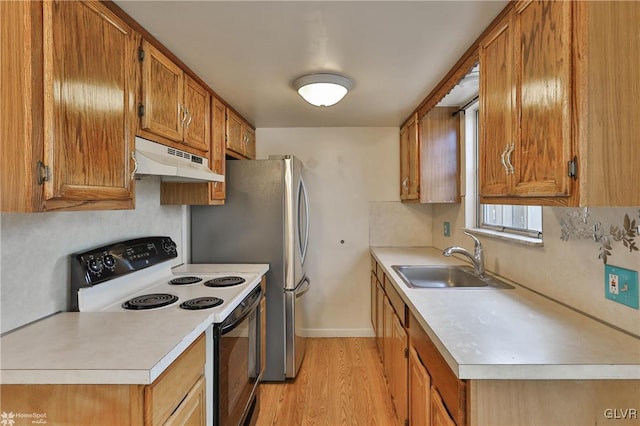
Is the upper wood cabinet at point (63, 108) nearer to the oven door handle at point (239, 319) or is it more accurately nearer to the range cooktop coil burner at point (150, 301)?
the range cooktop coil burner at point (150, 301)

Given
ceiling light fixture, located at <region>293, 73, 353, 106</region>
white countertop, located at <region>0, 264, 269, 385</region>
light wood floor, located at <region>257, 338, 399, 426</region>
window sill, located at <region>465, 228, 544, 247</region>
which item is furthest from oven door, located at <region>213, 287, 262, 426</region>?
window sill, located at <region>465, 228, 544, 247</region>

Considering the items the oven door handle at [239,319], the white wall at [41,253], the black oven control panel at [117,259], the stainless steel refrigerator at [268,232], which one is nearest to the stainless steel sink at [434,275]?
the stainless steel refrigerator at [268,232]

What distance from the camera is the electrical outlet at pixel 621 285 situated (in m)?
1.07

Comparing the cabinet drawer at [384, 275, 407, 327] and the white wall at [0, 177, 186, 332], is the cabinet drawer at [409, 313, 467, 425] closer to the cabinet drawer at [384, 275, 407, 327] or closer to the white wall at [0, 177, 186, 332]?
the cabinet drawer at [384, 275, 407, 327]

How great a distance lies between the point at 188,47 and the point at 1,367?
1476 millimetres

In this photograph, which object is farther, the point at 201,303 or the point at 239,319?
the point at 239,319

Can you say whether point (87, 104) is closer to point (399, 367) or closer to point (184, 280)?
point (184, 280)

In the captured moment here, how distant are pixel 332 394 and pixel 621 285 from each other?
1.92m

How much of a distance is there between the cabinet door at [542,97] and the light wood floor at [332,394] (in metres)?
1.77

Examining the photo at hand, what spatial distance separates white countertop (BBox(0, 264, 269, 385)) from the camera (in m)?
0.95

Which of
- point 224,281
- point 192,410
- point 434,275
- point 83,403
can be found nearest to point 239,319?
point 224,281

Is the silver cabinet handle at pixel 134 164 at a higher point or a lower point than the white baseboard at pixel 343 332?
higher

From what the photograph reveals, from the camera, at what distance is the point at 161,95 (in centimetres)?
168

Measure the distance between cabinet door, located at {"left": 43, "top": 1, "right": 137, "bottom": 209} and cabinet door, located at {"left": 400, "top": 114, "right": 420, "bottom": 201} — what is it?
6.88ft
